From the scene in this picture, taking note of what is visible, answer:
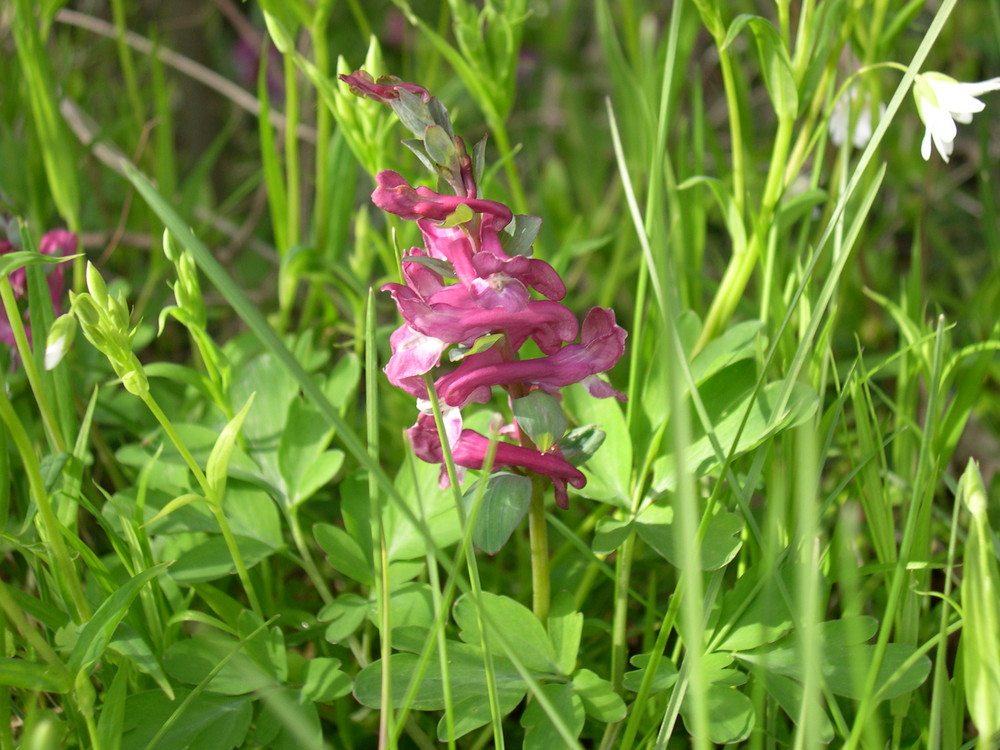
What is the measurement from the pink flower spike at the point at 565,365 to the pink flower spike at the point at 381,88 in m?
0.23

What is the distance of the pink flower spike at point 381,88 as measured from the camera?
0.73 metres

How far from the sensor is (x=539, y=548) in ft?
2.67

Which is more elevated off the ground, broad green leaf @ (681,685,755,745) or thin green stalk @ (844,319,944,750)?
thin green stalk @ (844,319,944,750)

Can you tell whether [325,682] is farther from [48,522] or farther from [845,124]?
[845,124]

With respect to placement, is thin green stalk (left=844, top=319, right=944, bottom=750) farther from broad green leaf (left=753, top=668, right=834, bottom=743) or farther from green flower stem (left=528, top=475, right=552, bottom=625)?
green flower stem (left=528, top=475, right=552, bottom=625)

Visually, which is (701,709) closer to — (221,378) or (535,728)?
(535,728)

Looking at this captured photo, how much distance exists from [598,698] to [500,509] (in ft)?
0.60

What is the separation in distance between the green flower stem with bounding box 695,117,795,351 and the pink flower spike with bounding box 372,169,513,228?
0.43m

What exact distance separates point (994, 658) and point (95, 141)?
1.48 meters

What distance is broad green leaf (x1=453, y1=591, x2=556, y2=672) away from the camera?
0.79 metres

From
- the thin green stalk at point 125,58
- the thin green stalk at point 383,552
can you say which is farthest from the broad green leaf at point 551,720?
the thin green stalk at point 125,58

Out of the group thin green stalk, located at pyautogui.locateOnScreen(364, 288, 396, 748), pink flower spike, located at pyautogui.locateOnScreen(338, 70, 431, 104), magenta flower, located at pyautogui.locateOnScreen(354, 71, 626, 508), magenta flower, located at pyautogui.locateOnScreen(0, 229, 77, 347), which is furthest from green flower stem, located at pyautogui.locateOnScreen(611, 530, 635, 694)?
magenta flower, located at pyautogui.locateOnScreen(0, 229, 77, 347)

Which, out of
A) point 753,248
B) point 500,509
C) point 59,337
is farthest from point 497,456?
point 753,248

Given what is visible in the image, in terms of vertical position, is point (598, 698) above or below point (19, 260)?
below
